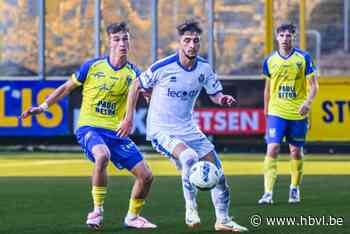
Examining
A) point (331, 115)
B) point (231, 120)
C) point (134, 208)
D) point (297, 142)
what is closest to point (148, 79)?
point (134, 208)

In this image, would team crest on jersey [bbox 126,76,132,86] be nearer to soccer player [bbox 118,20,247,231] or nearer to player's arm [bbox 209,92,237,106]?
soccer player [bbox 118,20,247,231]

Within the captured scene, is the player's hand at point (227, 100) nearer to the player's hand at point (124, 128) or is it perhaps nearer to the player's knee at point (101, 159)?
the player's hand at point (124, 128)

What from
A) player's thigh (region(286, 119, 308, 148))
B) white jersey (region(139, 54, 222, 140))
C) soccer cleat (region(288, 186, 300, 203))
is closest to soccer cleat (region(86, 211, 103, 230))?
white jersey (region(139, 54, 222, 140))

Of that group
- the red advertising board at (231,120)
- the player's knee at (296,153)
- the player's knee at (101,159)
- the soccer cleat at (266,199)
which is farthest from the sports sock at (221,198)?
the red advertising board at (231,120)

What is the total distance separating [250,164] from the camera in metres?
23.9

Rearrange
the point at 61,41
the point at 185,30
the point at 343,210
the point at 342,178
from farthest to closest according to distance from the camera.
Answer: the point at 61,41 < the point at 342,178 < the point at 343,210 < the point at 185,30

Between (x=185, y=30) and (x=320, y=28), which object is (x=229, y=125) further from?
(x=185, y=30)

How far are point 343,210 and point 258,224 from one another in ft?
5.94

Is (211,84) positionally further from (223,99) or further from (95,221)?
(95,221)

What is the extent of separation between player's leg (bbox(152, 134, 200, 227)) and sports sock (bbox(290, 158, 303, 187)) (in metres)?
3.97

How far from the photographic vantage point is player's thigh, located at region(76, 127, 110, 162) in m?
12.1

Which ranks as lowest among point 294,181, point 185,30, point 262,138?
point 262,138

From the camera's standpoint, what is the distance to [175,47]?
3025cm

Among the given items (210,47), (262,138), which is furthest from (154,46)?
(262,138)
